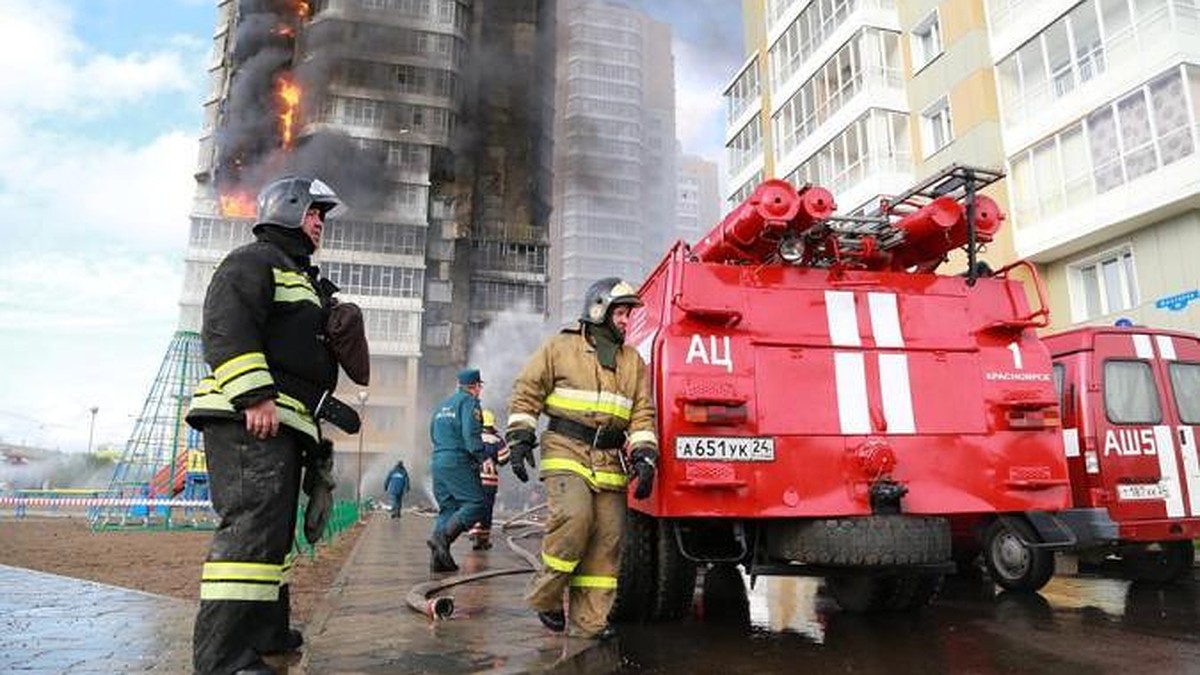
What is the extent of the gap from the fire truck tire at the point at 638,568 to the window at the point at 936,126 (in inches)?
712

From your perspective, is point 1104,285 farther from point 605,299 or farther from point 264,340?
point 264,340

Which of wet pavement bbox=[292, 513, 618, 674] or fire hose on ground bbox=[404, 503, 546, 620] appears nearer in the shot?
wet pavement bbox=[292, 513, 618, 674]

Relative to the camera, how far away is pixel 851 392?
13.2ft

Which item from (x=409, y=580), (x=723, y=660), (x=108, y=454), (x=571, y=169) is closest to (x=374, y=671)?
(x=723, y=660)

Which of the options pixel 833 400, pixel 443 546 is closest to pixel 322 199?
pixel 833 400

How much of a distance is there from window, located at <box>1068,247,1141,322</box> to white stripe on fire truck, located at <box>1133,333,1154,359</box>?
10.3 meters

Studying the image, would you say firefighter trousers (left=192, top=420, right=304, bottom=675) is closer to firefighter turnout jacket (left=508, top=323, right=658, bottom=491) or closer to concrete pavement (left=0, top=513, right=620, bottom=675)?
concrete pavement (left=0, top=513, right=620, bottom=675)

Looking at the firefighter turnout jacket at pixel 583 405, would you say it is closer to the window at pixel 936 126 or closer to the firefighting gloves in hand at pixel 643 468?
the firefighting gloves in hand at pixel 643 468

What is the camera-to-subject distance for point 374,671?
2.89 meters

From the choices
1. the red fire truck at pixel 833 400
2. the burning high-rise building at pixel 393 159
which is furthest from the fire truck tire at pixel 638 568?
the burning high-rise building at pixel 393 159

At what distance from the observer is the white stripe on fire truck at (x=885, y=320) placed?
4.16 m

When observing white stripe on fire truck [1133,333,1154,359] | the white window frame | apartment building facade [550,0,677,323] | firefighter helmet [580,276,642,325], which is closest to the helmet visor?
firefighter helmet [580,276,642,325]

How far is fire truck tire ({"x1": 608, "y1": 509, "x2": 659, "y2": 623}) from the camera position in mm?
4223

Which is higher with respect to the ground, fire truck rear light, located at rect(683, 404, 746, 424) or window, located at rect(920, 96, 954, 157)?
window, located at rect(920, 96, 954, 157)
